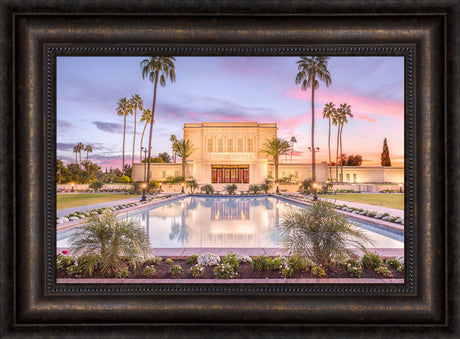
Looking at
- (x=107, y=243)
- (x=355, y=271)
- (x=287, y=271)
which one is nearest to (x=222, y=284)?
(x=287, y=271)

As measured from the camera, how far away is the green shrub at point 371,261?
2.93 meters

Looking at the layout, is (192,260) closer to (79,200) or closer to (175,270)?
(175,270)

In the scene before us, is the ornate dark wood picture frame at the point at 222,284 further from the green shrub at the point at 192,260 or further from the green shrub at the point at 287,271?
the green shrub at the point at 192,260

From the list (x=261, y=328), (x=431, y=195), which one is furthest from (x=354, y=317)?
(x=431, y=195)

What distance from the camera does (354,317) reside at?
1808 millimetres

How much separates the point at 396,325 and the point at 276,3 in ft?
8.45

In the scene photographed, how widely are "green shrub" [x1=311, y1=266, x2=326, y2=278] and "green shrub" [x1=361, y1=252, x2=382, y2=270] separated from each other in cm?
69

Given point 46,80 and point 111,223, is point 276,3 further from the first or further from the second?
point 111,223

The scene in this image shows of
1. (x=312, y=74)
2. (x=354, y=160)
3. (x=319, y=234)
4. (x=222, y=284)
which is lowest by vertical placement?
(x=222, y=284)

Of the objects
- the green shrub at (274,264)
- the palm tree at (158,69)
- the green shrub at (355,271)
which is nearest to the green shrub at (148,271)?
the green shrub at (274,264)

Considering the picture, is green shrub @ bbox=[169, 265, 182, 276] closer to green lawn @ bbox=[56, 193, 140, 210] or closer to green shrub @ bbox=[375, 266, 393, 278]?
green shrub @ bbox=[375, 266, 393, 278]

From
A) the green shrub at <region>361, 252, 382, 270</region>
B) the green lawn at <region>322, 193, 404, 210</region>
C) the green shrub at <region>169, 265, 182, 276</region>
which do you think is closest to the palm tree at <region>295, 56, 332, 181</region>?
the green lawn at <region>322, 193, 404, 210</region>

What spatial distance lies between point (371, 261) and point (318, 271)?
0.76 metres

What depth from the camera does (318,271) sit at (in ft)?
9.04
